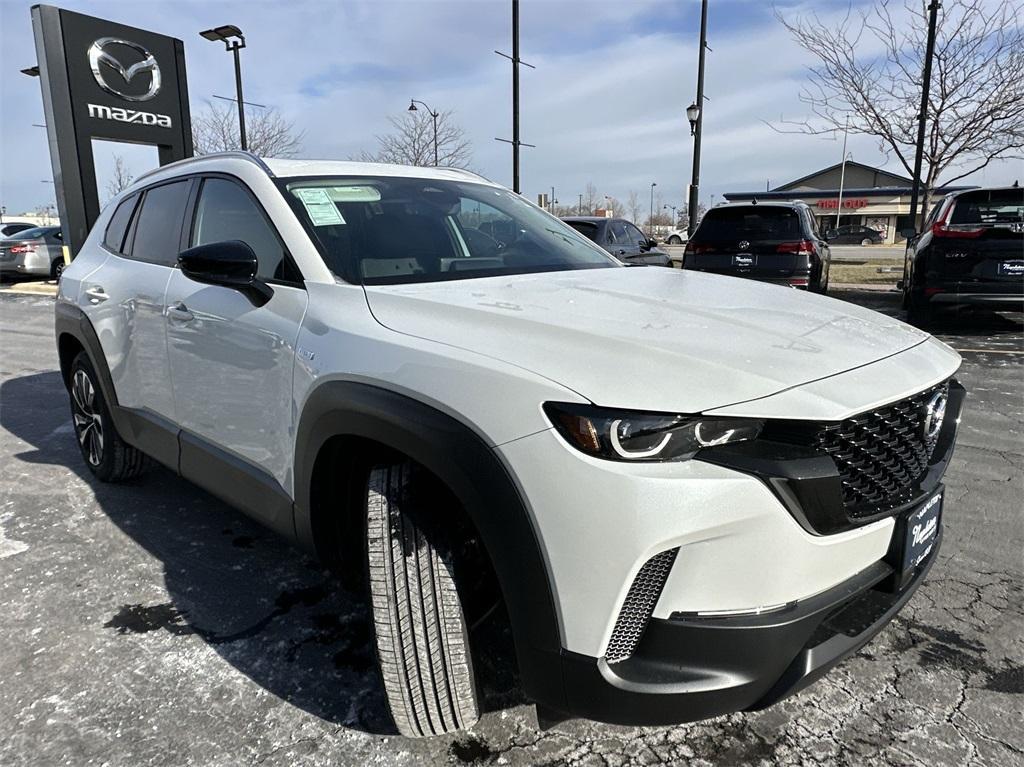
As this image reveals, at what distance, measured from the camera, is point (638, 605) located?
148 cm

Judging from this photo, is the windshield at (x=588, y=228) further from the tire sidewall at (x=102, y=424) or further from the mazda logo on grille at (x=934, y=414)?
the mazda logo on grille at (x=934, y=414)

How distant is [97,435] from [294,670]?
233cm

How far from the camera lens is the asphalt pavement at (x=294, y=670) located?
1.92 m

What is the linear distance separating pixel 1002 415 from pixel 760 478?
15.5ft

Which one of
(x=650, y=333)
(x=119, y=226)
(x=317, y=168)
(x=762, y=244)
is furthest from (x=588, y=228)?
A: (x=650, y=333)

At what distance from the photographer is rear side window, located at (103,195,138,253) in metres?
3.68

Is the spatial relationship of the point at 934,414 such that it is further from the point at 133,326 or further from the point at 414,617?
the point at 133,326

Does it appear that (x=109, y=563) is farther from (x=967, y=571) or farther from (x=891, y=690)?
(x=967, y=571)

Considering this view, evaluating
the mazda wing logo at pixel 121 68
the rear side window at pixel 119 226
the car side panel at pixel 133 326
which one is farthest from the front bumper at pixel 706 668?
the mazda wing logo at pixel 121 68

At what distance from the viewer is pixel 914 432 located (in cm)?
176

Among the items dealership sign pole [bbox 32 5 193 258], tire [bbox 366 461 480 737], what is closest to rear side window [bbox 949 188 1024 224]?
tire [bbox 366 461 480 737]

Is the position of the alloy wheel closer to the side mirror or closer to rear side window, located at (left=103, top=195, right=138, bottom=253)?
rear side window, located at (left=103, top=195, right=138, bottom=253)

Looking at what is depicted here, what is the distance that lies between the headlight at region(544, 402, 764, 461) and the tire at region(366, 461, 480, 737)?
56 cm

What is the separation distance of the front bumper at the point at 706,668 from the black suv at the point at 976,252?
7.29m
